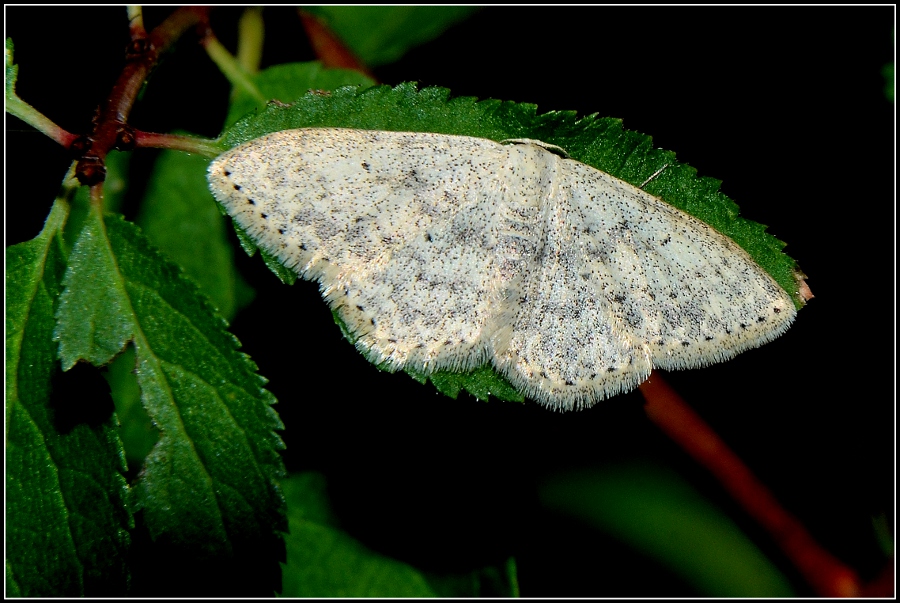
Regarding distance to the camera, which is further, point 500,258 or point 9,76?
point 500,258

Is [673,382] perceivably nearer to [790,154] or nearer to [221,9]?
[790,154]

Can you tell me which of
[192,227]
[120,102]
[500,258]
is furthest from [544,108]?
[192,227]

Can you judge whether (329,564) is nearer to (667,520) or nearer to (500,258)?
(500,258)

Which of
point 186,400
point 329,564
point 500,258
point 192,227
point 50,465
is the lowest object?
point 329,564

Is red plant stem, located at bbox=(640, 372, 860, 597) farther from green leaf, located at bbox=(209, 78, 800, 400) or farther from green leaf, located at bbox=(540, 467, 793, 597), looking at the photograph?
green leaf, located at bbox=(540, 467, 793, 597)

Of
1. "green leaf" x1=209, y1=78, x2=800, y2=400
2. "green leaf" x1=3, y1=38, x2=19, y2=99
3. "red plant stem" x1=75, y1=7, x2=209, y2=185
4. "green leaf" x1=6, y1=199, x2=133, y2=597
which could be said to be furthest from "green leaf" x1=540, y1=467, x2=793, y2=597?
"green leaf" x1=3, y1=38, x2=19, y2=99

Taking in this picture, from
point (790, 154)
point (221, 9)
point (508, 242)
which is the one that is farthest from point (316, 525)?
point (790, 154)
